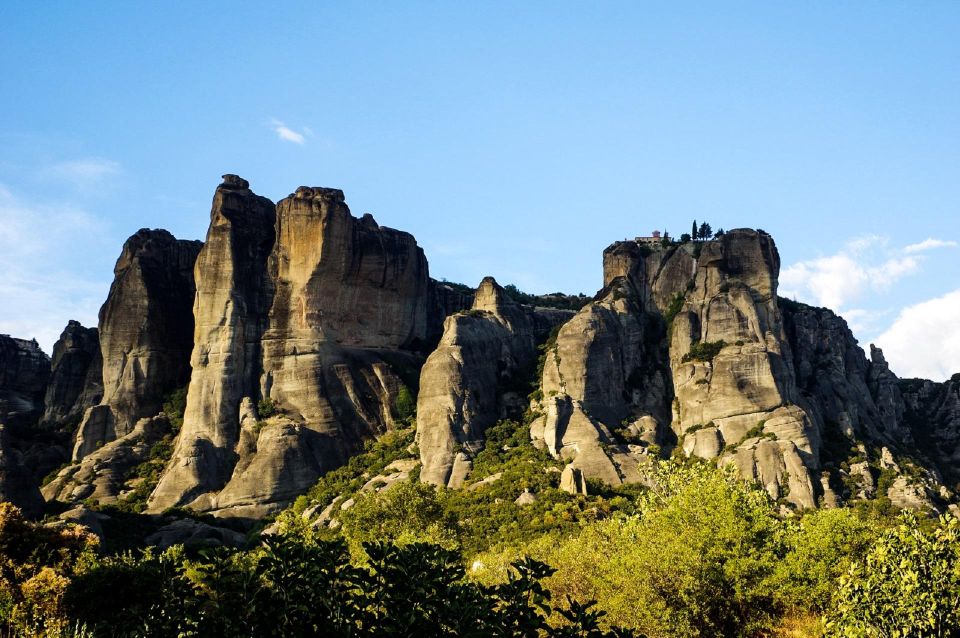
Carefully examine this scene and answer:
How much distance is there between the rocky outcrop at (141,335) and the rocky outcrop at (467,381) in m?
32.3

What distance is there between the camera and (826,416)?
8944 cm

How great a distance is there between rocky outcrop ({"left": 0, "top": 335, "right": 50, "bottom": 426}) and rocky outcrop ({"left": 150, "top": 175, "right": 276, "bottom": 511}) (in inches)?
1180

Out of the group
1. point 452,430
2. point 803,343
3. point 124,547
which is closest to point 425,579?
point 124,547

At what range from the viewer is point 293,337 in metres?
97.3

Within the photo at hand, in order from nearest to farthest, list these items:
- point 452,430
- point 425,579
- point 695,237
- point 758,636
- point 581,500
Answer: point 425,579, point 758,636, point 581,500, point 452,430, point 695,237

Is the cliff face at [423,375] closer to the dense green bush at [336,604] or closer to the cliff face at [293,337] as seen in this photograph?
the cliff face at [293,337]

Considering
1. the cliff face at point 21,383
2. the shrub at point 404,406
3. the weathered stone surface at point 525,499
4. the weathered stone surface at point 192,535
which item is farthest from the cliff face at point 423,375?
the weathered stone surface at point 192,535

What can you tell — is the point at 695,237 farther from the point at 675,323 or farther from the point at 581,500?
the point at 581,500

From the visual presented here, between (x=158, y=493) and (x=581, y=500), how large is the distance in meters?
40.3

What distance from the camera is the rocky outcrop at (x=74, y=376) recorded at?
4294 inches

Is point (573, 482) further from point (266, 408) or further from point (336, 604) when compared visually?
point (336, 604)

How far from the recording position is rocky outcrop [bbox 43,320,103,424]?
109 m

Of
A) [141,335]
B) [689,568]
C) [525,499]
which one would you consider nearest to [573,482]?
[525,499]

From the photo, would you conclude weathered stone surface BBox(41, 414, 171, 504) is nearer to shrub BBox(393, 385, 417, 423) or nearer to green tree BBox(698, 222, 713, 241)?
shrub BBox(393, 385, 417, 423)
